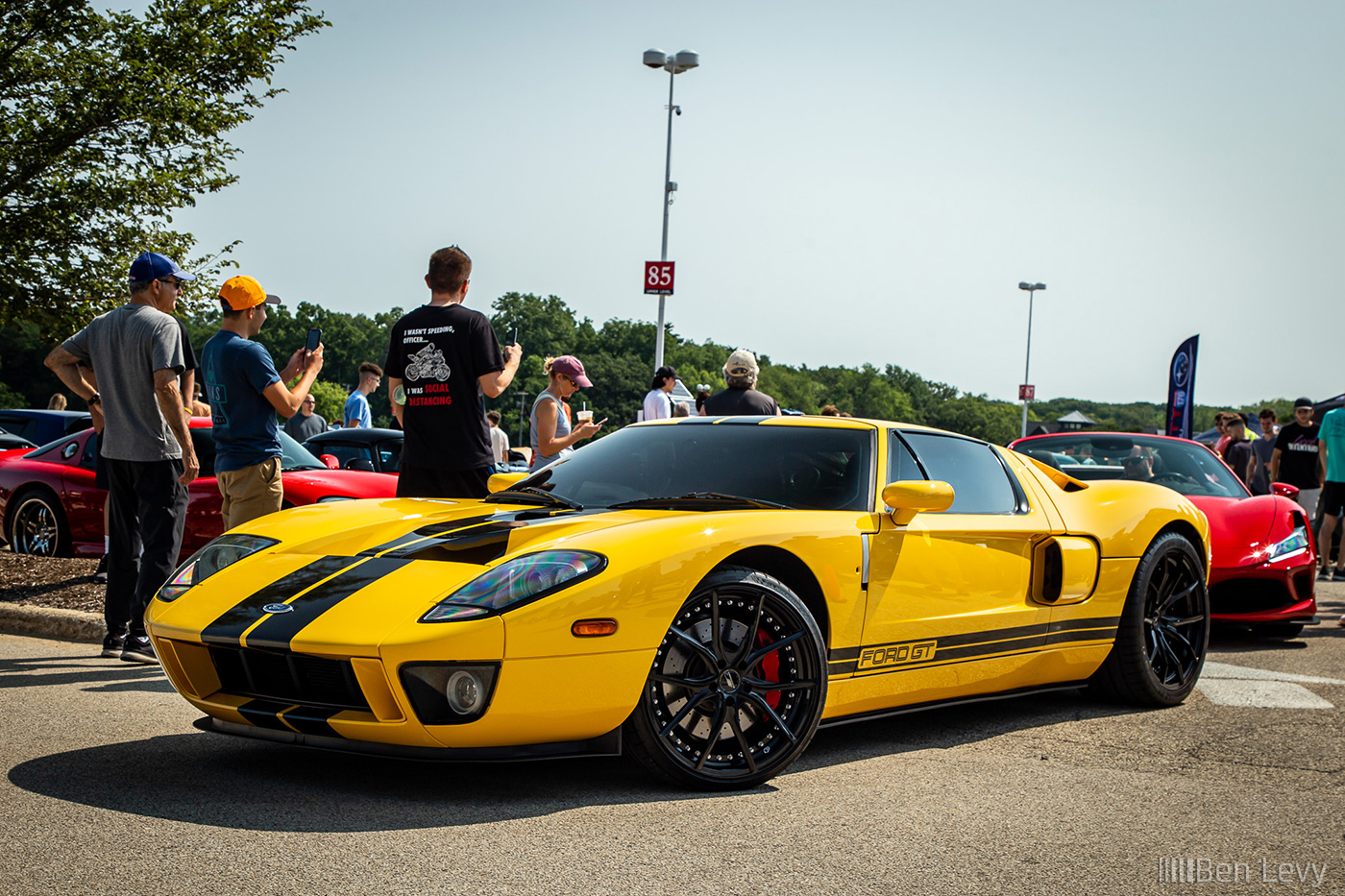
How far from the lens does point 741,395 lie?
7.88m

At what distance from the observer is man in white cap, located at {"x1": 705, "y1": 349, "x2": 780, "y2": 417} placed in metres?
7.80

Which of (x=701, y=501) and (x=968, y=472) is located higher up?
(x=968, y=472)

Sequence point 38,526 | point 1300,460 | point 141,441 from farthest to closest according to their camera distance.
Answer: point 1300,460 → point 38,526 → point 141,441

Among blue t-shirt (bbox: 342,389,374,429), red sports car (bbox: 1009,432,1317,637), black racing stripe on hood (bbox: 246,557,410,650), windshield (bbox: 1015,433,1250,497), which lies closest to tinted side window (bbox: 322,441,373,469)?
Result: blue t-shirt (bbox: 342,389,374,429)

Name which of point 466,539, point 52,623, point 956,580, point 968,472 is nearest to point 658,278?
point 52,623

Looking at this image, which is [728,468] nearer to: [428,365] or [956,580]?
[956,580]

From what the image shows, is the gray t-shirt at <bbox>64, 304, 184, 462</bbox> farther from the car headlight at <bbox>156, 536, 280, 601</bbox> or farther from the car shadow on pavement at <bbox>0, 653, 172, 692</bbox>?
the car headlight at <bbox>156, 536, 280, 601</bbox>

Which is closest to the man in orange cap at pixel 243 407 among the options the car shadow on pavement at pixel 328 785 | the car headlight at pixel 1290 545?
the car shadow on pavement at pixel 328 785

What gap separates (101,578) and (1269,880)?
6.60 metres

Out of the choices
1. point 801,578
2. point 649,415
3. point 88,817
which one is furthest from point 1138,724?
point 649,415

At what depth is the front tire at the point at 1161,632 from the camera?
5.22m

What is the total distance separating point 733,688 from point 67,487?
7.63 meters

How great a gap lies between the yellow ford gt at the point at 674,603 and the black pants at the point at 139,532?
1.45 meters

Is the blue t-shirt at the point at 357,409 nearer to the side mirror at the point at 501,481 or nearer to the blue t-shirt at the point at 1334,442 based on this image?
the side mirror at the point at 501,481
